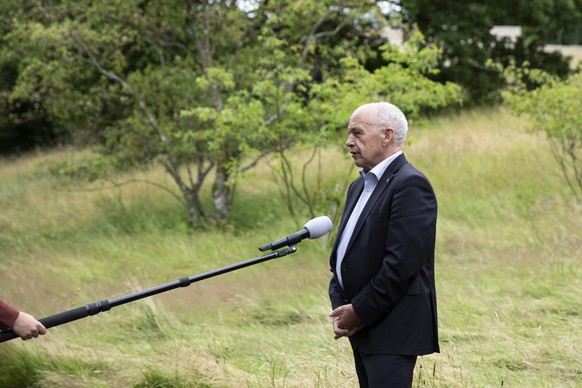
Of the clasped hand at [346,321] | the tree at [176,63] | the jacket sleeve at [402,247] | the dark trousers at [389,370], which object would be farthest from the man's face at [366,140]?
the tree at [176,63]

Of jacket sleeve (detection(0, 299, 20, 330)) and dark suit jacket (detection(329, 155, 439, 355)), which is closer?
Answer: dark suit jacket (detection(329, 155, 439, 355))

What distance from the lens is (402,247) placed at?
318cm

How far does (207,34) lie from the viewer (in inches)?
552

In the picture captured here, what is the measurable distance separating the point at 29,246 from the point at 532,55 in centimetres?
1643

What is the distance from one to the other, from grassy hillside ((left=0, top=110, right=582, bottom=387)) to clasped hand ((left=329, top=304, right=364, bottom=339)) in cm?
112

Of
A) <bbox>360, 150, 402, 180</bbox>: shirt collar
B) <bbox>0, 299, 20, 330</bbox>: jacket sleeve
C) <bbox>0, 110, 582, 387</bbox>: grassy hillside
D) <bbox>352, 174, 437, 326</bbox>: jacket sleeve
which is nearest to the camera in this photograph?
<bbox>352, 174, 437, 326</bbox>: jacket sleeve

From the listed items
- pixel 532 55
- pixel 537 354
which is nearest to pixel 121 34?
pixel 537 354

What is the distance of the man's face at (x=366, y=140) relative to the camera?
133 inches

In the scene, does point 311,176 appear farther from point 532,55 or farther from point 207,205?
point 532,55

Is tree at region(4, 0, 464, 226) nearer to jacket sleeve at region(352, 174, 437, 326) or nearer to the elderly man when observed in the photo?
the elderly man

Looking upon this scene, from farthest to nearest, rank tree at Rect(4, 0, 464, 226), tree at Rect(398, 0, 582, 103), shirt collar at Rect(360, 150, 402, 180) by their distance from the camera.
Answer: tree at Rect(398, 0, 582, 103)
tree at Rect(4, 0, 464, 226)
shirt collar at Rect(360, 150, 402, 180)

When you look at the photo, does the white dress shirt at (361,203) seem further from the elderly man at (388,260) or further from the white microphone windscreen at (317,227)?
the white microphone windscreen at (317,227)

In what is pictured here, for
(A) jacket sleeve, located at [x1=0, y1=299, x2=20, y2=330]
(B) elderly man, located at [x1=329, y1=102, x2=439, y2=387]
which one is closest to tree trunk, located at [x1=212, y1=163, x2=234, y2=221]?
(A) jacket sleeve, located at [x1=0, y1=299, x2=20, y2=330]

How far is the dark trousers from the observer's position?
3.30m
